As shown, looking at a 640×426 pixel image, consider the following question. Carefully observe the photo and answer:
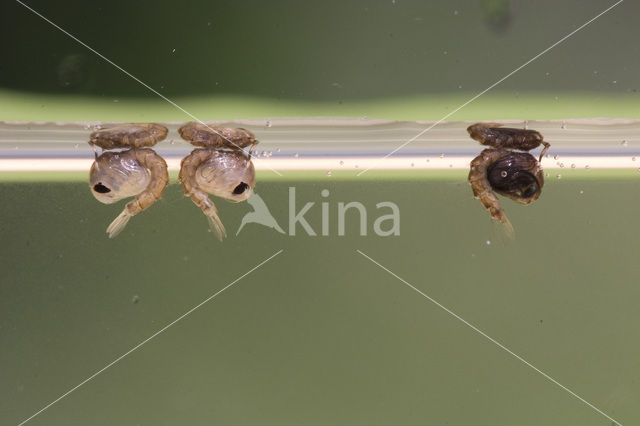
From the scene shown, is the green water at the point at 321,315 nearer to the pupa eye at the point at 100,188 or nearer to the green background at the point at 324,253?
the green background at the point at 324,253

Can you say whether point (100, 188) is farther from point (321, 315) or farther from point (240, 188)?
point (321, 315)

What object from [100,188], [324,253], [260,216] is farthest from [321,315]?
[100,188]

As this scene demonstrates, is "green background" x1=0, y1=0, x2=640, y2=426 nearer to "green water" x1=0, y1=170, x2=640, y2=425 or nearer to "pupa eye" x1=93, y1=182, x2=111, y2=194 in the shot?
"green water" x1=0, y1=170, x2=640, y2=425

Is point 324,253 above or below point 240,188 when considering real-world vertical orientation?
below

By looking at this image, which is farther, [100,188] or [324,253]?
[324,253]

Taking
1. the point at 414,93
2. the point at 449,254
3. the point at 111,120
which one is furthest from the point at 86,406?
the point at 414,93

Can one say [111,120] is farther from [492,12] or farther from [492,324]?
[492,324]
